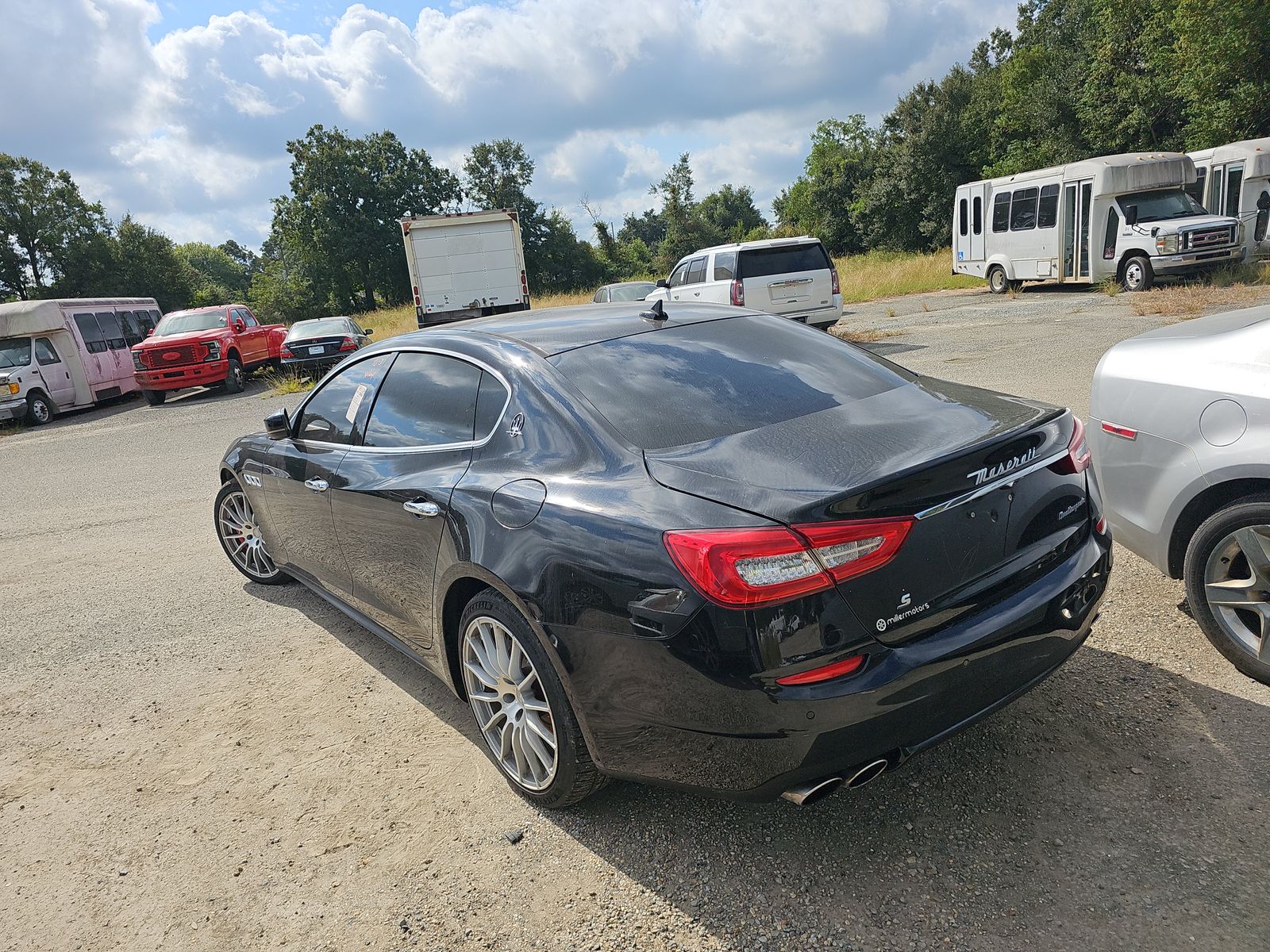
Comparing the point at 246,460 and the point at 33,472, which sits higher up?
the point at 246,460

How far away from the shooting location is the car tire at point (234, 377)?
1898 centimetres

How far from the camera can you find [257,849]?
2.81 metres

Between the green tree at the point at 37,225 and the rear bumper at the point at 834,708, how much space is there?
195 feet

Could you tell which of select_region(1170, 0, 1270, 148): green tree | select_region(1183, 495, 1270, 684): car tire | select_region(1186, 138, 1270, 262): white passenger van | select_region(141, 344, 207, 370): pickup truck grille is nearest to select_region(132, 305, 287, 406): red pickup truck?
select_region(141, 344, 207, 370): pickup truck grille

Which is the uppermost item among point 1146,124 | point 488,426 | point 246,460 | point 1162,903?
point 1146,124

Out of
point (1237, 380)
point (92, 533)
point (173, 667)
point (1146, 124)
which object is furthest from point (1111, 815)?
point (1146, 124)

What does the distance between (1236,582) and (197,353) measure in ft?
64.5

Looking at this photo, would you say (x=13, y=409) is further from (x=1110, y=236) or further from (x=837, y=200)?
(x=837, y=200)

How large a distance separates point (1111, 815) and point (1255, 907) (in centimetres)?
42

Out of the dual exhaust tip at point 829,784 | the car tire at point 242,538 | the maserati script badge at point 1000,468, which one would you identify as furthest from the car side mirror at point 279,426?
the maserati script badge at point 1000,468

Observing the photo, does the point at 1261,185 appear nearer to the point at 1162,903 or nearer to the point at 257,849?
the point at 1162,903

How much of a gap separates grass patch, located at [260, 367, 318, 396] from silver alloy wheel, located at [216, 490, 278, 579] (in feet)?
39.5

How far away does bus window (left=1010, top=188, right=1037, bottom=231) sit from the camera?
2142 cm

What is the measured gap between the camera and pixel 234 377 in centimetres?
1923
